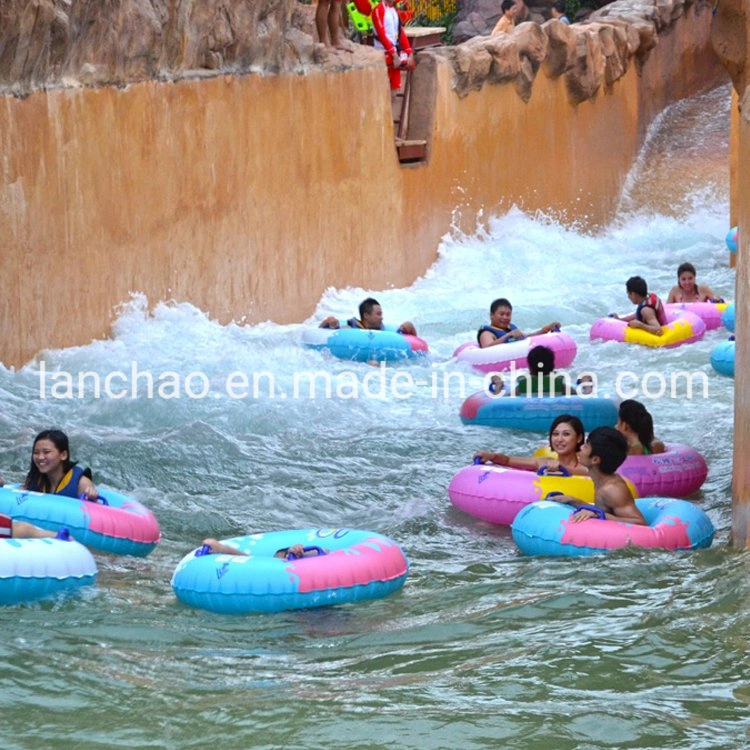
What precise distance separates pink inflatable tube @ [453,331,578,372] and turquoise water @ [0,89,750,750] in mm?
202

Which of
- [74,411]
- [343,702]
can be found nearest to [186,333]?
[74,411]

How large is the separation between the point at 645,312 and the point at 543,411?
9.90 feet

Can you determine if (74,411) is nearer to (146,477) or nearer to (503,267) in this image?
(146,477)

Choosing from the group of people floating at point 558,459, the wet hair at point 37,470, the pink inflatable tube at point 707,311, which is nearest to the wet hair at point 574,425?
the group of people floating at point 558,459

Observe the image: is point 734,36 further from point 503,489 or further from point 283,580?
point 283,580

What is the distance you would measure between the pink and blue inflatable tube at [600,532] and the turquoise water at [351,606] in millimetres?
88

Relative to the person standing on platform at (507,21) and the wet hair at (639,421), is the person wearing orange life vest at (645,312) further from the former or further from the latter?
the person standing on platform at (507,21)

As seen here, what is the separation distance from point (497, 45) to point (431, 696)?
13011 mm

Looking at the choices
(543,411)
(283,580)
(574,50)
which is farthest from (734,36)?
(574,50)

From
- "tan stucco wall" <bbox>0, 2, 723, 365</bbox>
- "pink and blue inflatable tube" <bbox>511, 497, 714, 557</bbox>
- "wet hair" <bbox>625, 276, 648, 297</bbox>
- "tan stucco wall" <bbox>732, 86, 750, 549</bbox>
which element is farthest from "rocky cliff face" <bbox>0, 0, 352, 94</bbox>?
"tan stucco wall" <bbox>732, 86, 750, 549</bbox>

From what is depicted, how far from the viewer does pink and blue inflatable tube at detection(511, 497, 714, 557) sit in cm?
666

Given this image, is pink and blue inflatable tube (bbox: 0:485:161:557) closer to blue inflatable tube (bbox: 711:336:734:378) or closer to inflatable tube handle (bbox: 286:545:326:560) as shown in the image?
inflatable tube handle (bbox: 286:545:326:560)

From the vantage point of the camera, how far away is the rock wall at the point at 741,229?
639 centimetres

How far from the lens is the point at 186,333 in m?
11.6
